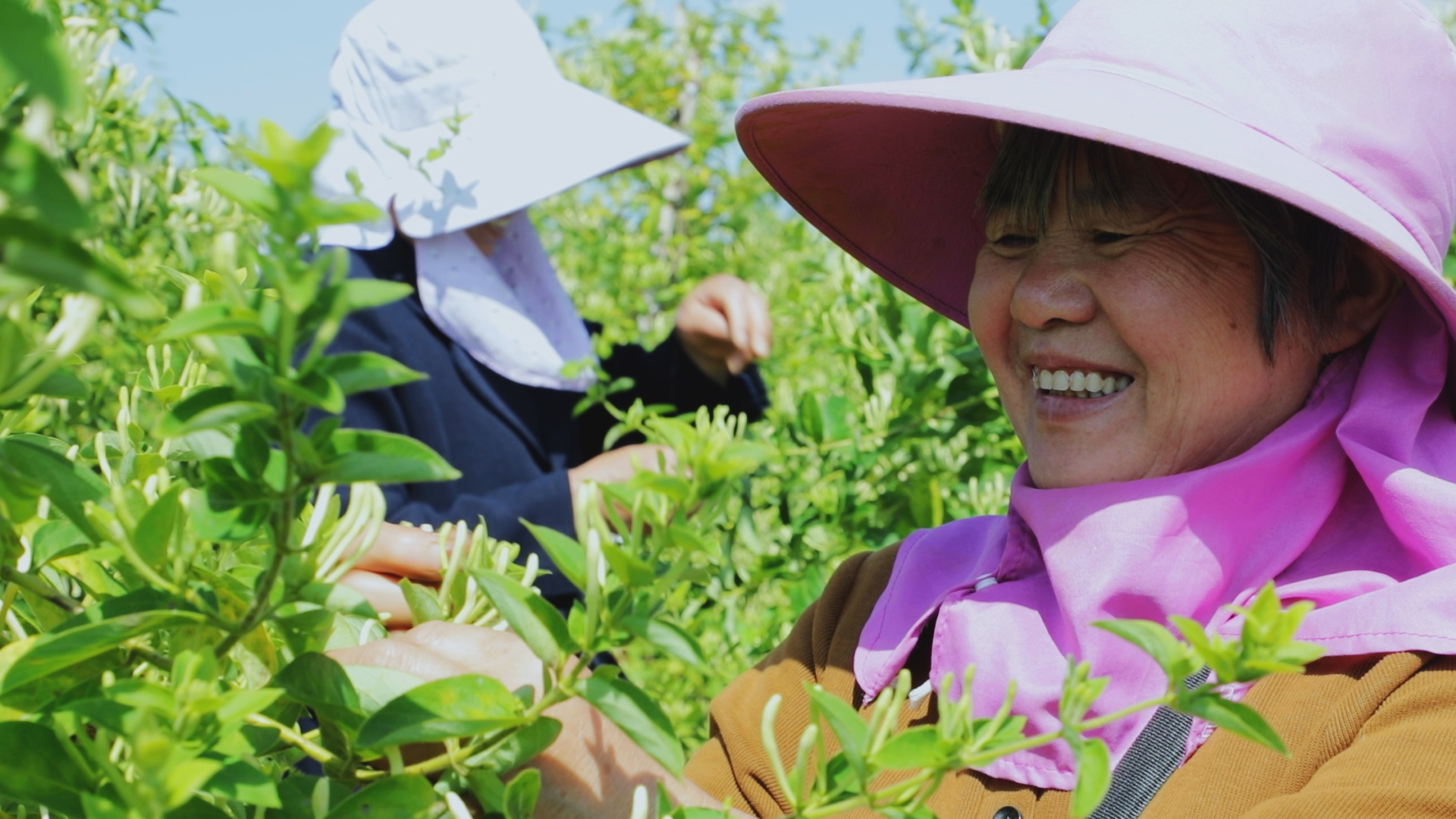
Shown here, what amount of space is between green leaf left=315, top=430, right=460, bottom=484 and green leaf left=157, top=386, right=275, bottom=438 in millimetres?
31

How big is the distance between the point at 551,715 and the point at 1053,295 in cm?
61

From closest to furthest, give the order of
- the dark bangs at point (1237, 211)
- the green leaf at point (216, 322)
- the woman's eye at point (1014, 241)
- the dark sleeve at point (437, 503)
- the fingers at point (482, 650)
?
the green leaf at point (216, 322) → the fingers at point (482, 650) → the dark bangs at point (1237, 211) → the woman's eye at point (1014, 241) → the dark sleeve at point (437, 503)

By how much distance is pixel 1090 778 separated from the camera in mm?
495

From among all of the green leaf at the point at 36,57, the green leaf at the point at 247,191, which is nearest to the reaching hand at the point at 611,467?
the green leaf at the point at 247,191

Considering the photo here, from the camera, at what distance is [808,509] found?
2238 millimetres

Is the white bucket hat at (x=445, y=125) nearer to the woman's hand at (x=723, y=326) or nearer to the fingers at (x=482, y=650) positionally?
the woman's hand at (x=723, y=326)

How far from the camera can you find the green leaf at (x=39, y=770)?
1.71ft

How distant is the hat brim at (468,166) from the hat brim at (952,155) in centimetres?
72

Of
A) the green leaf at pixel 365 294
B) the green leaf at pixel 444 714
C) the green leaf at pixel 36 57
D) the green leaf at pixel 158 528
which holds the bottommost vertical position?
the green leaf at pixel 444 714

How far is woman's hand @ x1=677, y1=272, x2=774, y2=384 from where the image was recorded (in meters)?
2.28

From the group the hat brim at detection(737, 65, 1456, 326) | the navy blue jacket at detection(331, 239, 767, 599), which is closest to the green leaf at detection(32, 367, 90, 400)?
the hat brim at detection(737, 65, 1456, 326)

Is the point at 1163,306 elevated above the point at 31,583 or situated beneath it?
situated beneath

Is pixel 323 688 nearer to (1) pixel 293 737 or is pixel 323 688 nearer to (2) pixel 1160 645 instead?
(1) pixel 293 737

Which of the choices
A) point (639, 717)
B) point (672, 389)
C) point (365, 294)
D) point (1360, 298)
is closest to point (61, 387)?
point (365, 294)
